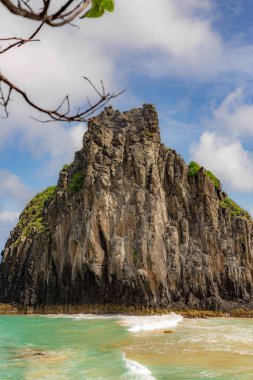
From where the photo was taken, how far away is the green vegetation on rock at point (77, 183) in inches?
2004

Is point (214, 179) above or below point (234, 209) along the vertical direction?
above

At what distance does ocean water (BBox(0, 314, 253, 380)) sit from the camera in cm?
1659

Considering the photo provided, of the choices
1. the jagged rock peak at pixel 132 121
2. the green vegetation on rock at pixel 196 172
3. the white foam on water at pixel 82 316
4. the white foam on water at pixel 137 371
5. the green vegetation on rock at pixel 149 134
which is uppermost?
the jagged rock peak at pixel 132 121

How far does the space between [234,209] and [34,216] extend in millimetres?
25278

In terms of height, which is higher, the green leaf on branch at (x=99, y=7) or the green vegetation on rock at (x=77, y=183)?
A: the green vegetation on rock at (x=77, y=183)

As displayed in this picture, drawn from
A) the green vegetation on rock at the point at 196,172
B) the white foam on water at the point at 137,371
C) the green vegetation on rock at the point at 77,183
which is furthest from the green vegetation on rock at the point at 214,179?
the white foam on water at the point at 137,371

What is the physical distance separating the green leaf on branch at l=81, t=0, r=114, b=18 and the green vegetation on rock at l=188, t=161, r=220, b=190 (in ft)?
163

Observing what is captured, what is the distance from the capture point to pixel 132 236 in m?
46.5

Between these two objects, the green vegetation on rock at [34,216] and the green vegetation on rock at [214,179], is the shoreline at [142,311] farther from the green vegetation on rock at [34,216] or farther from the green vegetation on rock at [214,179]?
the green vegetation on rock at [214,179]

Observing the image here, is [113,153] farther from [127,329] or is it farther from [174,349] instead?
[174,349]

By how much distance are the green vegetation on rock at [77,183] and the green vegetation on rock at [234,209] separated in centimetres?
1597

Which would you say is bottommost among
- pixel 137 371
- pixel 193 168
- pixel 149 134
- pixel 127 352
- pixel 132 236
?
pixel 137 371

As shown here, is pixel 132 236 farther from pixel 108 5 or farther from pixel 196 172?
pixel 108 5

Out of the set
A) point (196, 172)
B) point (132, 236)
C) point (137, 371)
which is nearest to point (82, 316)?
point (132, 236)
